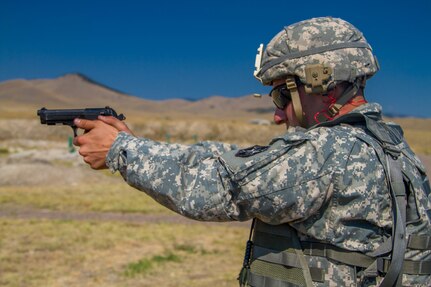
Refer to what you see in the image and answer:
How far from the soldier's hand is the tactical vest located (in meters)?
0.76

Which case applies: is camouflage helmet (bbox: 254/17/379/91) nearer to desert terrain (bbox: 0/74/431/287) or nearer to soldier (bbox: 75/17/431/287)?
soldier (bbox: 75/17/431/287)

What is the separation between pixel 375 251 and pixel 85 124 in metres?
1.39

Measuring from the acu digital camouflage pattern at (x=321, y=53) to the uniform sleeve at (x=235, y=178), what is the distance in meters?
0.39

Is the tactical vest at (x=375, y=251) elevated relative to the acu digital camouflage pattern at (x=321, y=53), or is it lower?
lower

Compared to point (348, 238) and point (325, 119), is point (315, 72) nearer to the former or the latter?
point (325, 119)

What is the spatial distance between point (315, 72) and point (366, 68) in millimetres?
288

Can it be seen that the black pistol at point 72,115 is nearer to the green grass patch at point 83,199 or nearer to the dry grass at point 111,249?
the dry grass at point 111,249

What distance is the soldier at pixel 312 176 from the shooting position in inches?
84.3

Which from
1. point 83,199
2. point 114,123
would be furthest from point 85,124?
point 83,199

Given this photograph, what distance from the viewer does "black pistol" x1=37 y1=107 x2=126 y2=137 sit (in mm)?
2623

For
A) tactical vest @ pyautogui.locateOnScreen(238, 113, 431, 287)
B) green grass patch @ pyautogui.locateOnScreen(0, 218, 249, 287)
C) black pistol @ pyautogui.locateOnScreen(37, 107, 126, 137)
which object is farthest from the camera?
green grass patch @ pyautogui.locateOnScreen(0, 218, 249, 287)

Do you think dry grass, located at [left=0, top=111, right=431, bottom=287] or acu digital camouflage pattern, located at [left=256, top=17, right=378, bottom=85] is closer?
acu digital camouflage pattern, located at [left=256, top=17, right=378, bottom=85]

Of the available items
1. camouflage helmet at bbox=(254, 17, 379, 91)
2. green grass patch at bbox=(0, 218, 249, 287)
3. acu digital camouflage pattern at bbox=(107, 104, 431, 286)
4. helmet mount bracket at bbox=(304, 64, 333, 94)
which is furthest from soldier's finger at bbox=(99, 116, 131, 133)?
green grass patch at bbox=(0, 218, 249, 287)

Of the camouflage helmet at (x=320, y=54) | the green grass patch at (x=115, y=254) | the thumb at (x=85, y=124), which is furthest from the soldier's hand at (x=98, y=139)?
the green grass patch at (x=115, y=254)
